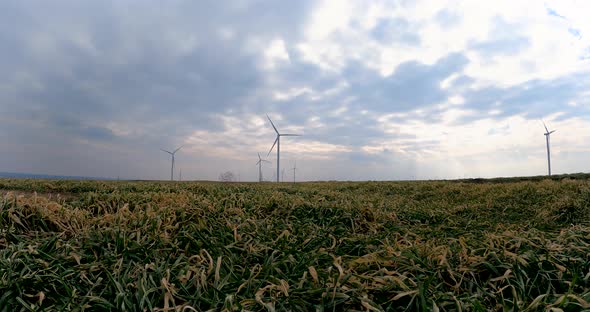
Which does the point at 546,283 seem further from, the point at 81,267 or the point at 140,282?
the point at 81,267

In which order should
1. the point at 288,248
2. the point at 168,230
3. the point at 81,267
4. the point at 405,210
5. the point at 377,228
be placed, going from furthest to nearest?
the point at 405,210 → the point at 377,228 → the point at 168,230 → the point at 288,248 → the point at 81,267

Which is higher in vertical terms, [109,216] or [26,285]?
[109,216]

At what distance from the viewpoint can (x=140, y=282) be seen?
2725mm

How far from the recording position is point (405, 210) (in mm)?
7898

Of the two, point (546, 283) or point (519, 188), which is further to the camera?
point (519, 188)

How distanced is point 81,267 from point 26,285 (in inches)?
17.4

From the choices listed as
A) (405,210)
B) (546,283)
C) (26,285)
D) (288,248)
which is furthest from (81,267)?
(405,210)

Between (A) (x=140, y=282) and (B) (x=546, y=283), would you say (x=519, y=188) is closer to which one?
(B) (x=546, y=283)

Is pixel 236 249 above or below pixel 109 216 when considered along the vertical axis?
below

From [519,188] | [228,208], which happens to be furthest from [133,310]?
[519,188]

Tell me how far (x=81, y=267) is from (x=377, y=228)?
4783 millimetres

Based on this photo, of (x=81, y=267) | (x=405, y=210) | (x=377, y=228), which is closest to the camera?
(x=81, y=267)

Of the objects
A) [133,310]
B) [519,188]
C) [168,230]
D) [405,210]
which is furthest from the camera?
[519,188]

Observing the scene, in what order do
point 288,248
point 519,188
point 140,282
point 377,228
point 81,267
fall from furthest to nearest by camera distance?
point 519,188, point 377,228, point 288,248, point 81,267, point 140,282
